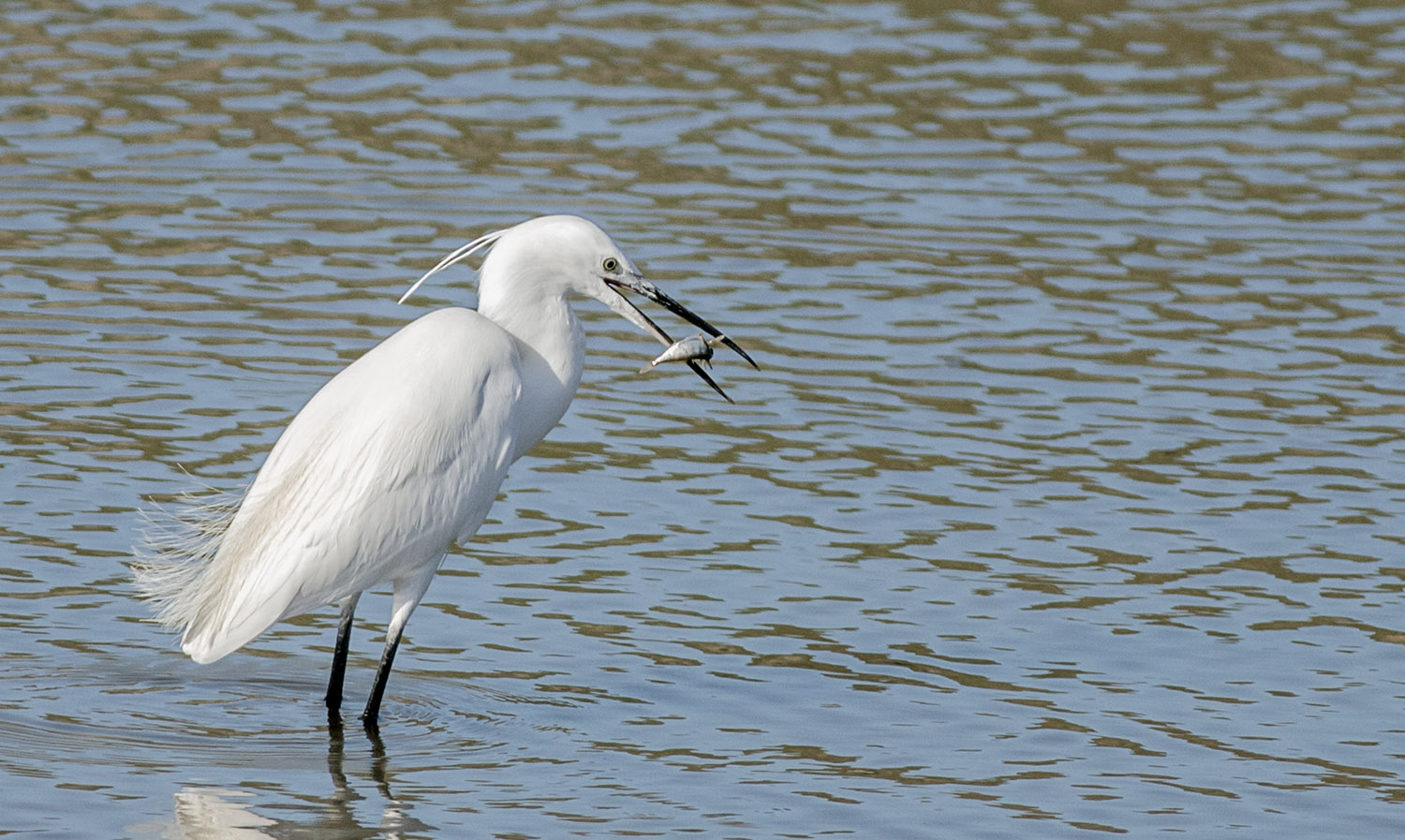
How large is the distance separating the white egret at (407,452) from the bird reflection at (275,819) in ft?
1.84

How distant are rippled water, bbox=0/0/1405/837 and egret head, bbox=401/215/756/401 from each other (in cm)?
139

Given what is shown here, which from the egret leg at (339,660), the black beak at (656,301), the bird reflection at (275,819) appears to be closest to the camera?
the bird reflection at (275,819)

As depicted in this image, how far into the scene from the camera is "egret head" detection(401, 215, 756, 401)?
26.3 ft

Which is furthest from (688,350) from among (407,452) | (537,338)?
(407,452)

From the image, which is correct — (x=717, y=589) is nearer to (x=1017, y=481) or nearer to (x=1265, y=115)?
(x=1017, y=481)

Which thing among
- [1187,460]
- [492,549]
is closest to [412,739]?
[492,549]

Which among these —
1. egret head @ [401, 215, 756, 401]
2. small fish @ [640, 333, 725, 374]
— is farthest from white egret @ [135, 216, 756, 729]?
small fish @ [640, 333, 725, 374]

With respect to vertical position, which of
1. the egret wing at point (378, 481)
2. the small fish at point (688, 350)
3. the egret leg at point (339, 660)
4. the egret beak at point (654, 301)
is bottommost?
the egret leg at point (339, 660)

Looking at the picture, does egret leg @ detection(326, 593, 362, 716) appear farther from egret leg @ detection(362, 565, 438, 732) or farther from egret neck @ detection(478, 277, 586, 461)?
egret neck @ detection(478, 277, 586, 461)

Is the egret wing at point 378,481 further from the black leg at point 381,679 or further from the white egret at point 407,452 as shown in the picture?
the black leg at point 381,679

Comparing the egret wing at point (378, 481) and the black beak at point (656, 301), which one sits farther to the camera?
the black beak at point (656, 301)

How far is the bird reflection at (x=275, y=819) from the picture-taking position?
7.04 m

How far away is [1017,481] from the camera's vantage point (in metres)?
10.5

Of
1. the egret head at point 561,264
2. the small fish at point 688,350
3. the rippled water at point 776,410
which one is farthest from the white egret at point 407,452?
the rippled water at point 776,410
